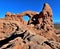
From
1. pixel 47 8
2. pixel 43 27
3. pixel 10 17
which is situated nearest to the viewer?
pixel 43 27

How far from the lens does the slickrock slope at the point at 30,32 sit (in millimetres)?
12754

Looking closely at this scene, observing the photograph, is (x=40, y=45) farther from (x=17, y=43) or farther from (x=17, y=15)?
(x=17, y=15)

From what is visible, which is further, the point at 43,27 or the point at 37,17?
the point at 37,17

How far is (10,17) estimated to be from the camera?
51.3 m

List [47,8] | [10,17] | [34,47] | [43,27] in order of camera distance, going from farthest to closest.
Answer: [10,17] < [47,8] < [43,27] < [34,47]

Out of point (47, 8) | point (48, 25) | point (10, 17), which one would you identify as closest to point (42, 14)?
point (47, 8)

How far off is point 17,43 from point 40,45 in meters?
1.46

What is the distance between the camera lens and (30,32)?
1623 cm

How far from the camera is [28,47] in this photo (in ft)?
40.8

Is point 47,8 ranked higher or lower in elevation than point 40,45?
higher

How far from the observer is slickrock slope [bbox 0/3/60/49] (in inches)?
502

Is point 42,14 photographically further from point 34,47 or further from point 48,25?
point 34,47

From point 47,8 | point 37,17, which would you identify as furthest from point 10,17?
point 47,8

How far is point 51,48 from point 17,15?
135 feet
